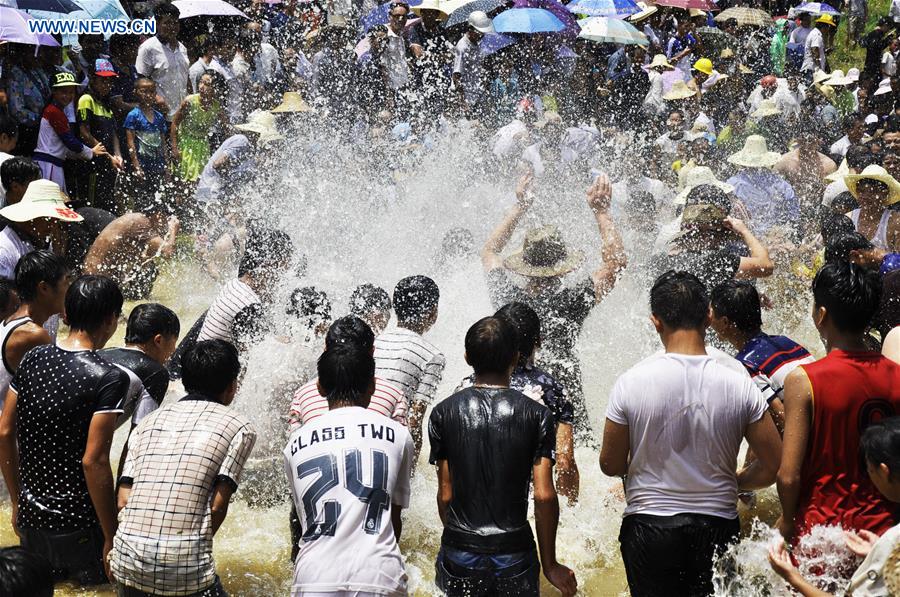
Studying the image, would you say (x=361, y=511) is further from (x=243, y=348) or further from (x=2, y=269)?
(x=2, y=269)

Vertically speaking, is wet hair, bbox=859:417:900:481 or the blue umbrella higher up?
the blue umbrella

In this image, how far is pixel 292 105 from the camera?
37.6 ft

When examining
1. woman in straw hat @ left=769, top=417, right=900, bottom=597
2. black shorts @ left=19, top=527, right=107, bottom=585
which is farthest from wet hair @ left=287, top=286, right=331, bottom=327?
woman in straw hat @ left=769, top=417, right=900, bottom=597

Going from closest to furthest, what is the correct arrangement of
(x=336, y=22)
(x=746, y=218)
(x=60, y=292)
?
1. (x=60, y=292)
2. (x=746, y=218)
3. (x=336, y=22)

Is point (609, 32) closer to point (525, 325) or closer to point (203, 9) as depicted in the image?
point (203, 9)

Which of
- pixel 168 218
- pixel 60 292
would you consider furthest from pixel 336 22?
pixel 60 292

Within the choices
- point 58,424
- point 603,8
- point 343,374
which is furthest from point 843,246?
point 603,8

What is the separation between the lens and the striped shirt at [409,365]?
15.7 ft

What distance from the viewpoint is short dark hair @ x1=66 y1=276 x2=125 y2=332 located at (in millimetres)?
4285

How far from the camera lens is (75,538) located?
4297mm

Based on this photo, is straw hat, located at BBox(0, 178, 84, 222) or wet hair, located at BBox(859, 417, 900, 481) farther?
straw hat, located at BBox(0, 178, 84, 222)

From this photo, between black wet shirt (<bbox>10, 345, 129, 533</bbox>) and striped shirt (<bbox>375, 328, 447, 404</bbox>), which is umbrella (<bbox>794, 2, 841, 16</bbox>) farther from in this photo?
black wet shirt (<bbox>10, 345, 129, 533</bbox>)

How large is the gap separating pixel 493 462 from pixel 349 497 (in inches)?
22.8

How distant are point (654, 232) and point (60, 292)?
6.25 metres
